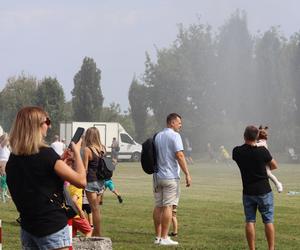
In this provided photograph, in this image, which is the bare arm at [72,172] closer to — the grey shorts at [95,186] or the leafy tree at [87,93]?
the grey shorts at [95,186]

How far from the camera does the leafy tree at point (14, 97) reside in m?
84.5

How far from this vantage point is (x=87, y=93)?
87.5 m

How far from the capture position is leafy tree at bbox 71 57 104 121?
86.5 metres

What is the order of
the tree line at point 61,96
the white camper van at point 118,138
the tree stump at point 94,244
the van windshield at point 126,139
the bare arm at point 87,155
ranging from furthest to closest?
the tree line at point 61,96
the van windshield at point 126,139
the white camper van at point 118,138
the bare arm at point 87,155
the tree stump at point 94,244

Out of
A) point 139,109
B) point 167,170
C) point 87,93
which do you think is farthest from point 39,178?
point 139,109

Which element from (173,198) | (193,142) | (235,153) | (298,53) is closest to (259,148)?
(235,153)

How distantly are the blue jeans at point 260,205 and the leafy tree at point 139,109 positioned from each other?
268 feet

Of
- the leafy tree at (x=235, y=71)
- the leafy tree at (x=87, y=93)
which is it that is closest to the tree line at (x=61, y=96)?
the leafy tree at (x=87, y=93)

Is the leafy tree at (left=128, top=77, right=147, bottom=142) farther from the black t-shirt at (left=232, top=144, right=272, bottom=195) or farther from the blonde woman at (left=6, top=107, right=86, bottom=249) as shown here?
the blonde woman at (left=6, top=107, right=86, bottom=249)

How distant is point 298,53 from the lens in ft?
238

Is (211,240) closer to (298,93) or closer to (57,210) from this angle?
(57,210)

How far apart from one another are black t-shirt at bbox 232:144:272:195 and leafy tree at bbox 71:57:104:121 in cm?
7565

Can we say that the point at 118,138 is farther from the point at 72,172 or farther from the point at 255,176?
the point at 72,172

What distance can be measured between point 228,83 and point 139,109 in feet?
59.0
